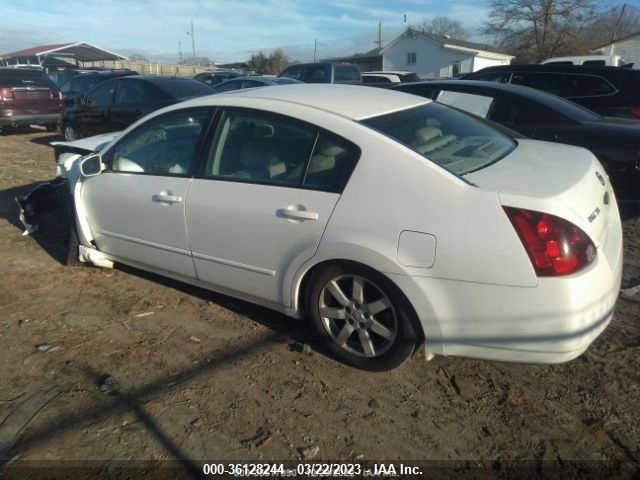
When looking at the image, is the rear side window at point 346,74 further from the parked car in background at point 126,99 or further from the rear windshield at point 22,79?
the rear windshield at point 22,79

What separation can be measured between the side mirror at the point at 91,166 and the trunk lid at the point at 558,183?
9.25 ft

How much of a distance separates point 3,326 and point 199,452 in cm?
206

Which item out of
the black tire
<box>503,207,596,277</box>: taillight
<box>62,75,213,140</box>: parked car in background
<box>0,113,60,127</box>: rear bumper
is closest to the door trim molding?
the black tire

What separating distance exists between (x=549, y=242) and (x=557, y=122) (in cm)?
328

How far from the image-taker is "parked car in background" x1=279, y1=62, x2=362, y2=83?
574 inches

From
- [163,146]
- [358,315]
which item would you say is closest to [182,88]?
[163,146]

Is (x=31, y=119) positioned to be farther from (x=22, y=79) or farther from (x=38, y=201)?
(x=38, y=201)

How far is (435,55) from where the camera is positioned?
1667 inches

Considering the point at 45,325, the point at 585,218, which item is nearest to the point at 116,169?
the point at 45,325

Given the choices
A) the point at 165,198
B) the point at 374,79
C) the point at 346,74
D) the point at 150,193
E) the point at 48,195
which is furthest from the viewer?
the point at 374,79

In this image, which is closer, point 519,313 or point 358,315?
point 519,313

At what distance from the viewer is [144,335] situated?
3.44 m

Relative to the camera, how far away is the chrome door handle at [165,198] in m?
3.43

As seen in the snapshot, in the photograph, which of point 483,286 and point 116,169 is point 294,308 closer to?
point 483,286
